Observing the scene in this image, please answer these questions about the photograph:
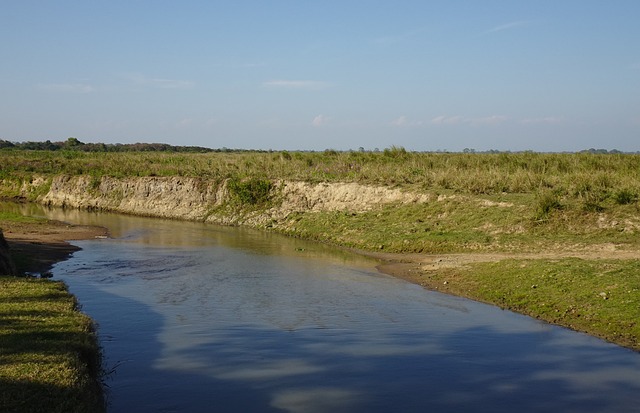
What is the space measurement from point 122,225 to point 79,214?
24.4ft

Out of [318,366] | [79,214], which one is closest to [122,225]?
[79,214]

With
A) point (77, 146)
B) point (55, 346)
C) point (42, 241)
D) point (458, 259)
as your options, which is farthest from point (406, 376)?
point (77, 146)

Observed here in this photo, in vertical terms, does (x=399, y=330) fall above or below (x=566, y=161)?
below

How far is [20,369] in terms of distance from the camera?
8.92 metres

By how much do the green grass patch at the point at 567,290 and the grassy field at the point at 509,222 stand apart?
3 cm

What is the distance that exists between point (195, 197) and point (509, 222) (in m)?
23.0

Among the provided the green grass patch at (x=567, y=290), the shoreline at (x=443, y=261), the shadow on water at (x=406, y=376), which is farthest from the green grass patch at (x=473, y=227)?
the shadow on water at (x=406, y=376)

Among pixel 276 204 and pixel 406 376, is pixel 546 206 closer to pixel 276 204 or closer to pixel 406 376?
pixel 406 376

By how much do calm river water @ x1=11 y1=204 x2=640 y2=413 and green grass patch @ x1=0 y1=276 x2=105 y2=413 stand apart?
659 millimetres

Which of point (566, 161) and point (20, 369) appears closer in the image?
point (20, 369)

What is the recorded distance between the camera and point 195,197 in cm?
4247

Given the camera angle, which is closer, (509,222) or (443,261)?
(443,261)

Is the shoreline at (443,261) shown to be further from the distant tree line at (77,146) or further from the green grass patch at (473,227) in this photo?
the distant tree line at (77,146)

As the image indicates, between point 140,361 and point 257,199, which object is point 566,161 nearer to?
point 257,199
